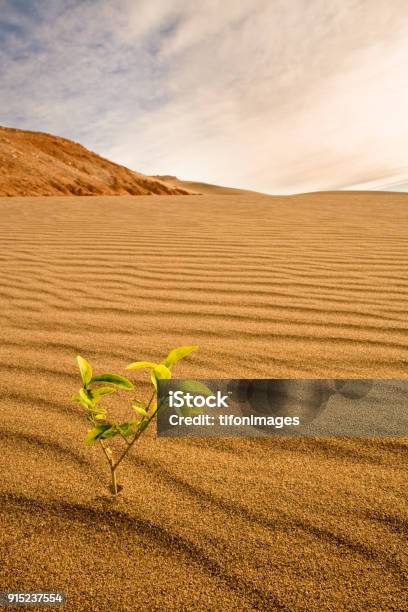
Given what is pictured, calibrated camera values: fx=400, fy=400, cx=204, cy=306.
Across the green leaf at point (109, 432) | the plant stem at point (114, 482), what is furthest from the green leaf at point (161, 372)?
the plant stem at point (114, 482)

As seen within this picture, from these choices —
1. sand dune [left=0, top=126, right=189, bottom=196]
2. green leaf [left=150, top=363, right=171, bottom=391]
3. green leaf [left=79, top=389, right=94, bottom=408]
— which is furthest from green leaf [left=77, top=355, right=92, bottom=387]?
sand dune [left=0, top=126, right=189, bottom=196]

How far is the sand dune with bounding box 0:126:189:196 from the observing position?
1714 centimetres

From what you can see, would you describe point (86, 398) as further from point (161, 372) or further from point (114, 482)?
point (114, 482)

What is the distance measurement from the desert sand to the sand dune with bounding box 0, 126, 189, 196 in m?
14.8

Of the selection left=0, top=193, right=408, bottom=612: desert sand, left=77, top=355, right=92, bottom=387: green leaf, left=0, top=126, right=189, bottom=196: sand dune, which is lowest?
left=0, top=193, right=408, bottom=612: desert sand

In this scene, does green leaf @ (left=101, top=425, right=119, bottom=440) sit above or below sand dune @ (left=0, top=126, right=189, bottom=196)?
below

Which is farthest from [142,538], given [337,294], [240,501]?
[337,294]

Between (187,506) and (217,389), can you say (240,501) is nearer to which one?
(187,506)

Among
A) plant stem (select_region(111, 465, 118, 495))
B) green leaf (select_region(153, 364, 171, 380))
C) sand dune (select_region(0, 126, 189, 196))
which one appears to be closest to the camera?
green leaf (select_region(153, 364, 171, 380))

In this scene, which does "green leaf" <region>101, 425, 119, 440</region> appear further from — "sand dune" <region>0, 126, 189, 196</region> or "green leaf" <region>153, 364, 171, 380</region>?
"sand dune" <region>0, 126, 189, 196</region>

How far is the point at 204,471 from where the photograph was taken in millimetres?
996

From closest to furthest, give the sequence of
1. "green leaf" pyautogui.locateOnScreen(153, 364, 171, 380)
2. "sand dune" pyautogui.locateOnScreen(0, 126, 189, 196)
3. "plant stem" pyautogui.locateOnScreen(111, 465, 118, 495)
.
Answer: "green leaf" pyautogui.locateOnScreen(153, 364, 171, 380) < "plant stem" pyautogui.locateOnScreen(111, 465, 118, 495) < "sand dune" pyautogui.locateOnScreen(0, 126, 189, 196)

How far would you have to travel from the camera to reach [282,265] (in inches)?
118

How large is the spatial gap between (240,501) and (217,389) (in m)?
0.28
